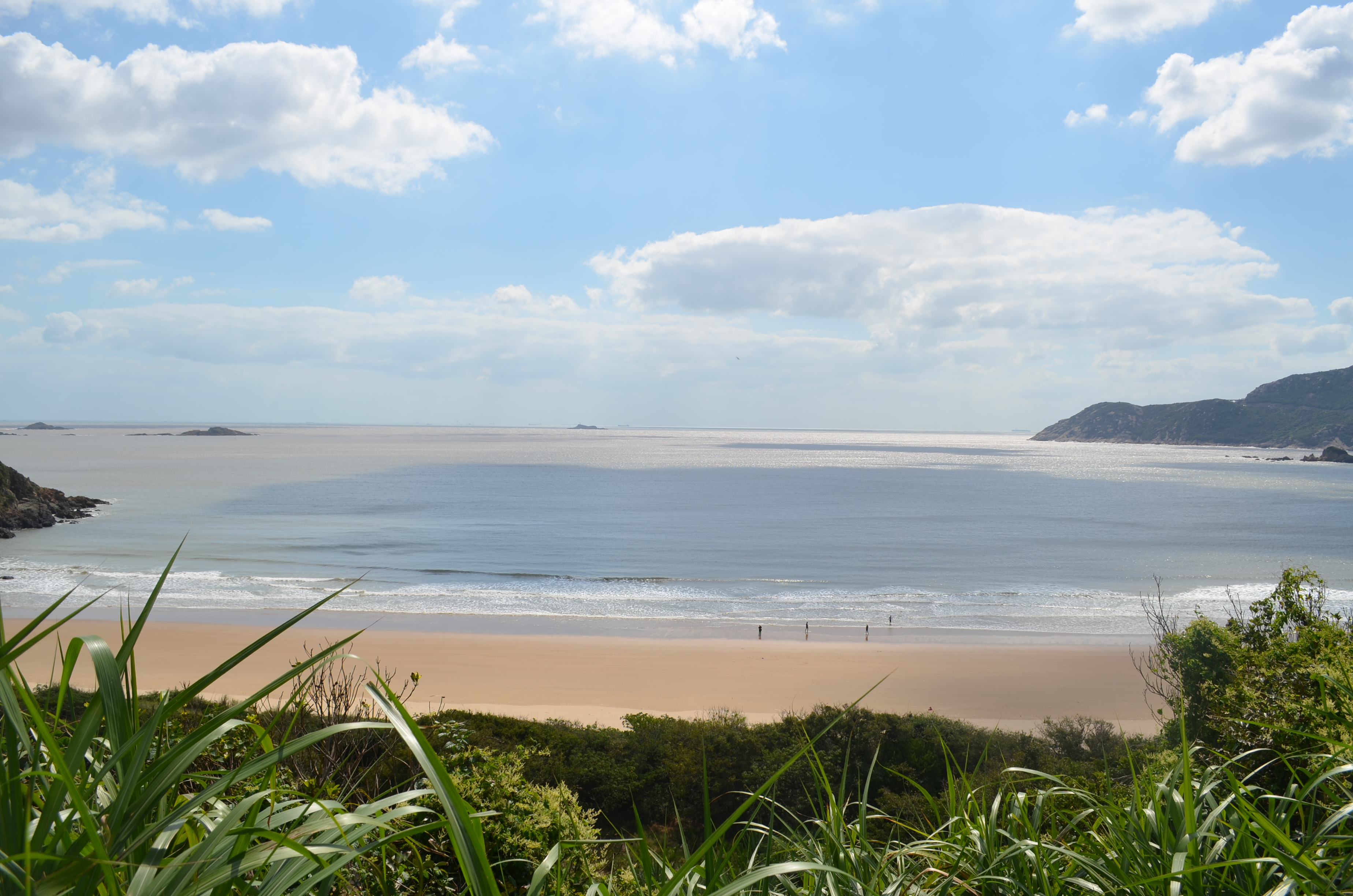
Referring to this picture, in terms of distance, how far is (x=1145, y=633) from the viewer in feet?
89.8

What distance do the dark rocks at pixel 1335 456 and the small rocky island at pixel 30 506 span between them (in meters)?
191

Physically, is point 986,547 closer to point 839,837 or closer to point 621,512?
point 621,512

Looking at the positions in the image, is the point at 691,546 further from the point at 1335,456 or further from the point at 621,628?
the point at 1335,456

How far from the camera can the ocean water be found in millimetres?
30766

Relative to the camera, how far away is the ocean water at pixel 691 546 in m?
30.8

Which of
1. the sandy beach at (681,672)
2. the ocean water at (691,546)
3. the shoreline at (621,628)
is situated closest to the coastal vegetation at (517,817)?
the sandy beach at (681,672)

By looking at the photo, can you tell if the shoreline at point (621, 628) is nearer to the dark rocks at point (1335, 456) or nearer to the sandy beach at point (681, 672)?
the sandy beach at point (681, 672)

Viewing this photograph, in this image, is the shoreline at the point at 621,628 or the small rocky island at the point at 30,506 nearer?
the shoreline at the point at 621,628

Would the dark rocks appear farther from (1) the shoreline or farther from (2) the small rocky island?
(2) the small rocky island

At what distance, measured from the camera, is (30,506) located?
48438 mm

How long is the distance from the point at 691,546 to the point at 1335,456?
16605 cm

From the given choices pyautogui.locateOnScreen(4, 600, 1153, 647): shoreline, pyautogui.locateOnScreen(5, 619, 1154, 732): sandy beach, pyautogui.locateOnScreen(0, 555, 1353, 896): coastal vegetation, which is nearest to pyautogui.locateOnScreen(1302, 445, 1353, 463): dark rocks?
pyautogui.locateOnScreen(4, 600, 1153, 647): shoreline

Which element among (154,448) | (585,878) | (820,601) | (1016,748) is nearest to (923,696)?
(1016,748)

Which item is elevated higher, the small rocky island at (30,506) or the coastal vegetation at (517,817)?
the coastal vegetation at (517,817)
